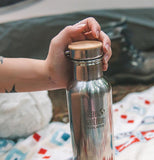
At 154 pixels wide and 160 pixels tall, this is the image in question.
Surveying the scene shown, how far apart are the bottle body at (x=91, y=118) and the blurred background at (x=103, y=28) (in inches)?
23.1

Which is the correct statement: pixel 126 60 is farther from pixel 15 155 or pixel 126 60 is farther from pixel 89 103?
pixel 89 103

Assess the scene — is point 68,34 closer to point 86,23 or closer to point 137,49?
point 86,23

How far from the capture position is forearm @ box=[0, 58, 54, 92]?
80cm

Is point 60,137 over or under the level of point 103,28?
under

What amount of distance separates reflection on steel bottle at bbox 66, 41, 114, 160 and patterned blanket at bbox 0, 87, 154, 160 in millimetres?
212

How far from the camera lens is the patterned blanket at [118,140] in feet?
2.78

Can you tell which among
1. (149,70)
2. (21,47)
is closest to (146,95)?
(149,70)

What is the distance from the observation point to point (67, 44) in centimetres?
73

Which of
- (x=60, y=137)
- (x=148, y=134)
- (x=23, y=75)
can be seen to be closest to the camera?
(x=23, y=75)

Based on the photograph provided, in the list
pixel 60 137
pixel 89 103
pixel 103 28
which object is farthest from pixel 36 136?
pixel 103 28

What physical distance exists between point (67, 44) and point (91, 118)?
23cm

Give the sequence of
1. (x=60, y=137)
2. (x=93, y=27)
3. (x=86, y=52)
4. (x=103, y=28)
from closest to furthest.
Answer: (x=86, y=52) < (x=93, y=27) < (x=60, y=137) < (x=103, y=28)

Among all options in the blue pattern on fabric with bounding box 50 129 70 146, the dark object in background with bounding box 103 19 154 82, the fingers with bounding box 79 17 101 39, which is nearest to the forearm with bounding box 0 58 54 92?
the fingers with bounding box 79 17 101 39

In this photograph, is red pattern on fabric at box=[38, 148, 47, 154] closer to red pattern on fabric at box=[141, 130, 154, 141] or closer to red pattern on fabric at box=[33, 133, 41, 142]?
red pattern on fabric at box=[33, 133, 41, 142]
